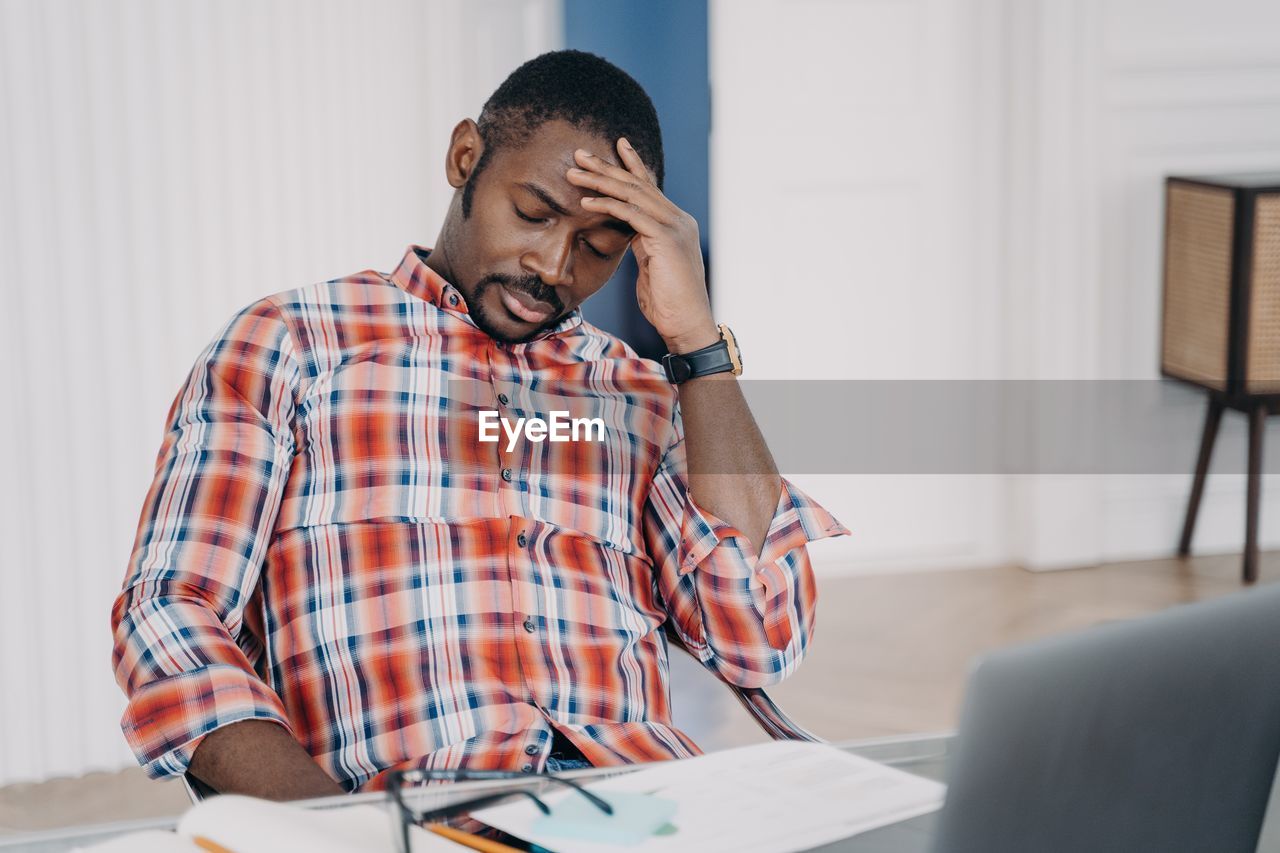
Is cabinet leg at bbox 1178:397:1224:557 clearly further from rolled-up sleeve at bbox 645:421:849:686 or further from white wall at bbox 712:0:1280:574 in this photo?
rolled-up sleeve at bbox 645:421:849:686

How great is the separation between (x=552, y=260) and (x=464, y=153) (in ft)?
0.59

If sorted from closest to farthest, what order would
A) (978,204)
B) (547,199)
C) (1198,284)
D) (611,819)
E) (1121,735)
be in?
(1121,735), (611,819), (547,199), (1198,284), (978,204)

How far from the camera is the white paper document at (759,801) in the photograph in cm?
80

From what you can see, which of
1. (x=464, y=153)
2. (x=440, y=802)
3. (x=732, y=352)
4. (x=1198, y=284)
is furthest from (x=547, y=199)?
(x=1198, y=284)

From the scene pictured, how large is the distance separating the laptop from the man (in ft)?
2.05

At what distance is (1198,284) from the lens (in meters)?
3.52

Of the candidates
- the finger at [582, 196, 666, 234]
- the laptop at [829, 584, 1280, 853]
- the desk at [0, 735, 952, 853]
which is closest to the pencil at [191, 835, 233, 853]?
the desk at [0, 735, 952, 853]

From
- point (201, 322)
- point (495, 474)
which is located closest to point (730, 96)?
point (201, 322)

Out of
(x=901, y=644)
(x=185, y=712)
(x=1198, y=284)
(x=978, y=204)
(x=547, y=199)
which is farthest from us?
(x=978, y=204)

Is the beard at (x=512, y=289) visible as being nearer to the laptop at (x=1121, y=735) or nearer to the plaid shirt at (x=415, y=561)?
the plaid shirt at (x=415, y=561)

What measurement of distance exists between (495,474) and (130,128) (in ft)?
4.90

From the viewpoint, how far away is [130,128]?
248 centimetres

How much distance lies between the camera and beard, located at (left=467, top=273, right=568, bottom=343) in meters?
1.41

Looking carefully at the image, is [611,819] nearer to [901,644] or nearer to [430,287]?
[430,287]
